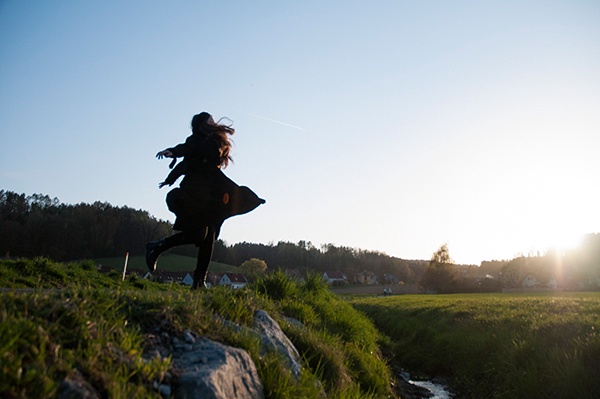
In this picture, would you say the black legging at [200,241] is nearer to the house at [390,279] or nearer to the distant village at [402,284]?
the distant village at [402,284]

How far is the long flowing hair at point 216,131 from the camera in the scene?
6676 mm

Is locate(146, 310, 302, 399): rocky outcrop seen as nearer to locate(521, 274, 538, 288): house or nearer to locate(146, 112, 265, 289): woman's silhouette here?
locate(146, 112, 265, 289): woman's silhouette

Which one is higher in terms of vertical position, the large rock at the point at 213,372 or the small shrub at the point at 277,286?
the small shrub at the point at 277,286

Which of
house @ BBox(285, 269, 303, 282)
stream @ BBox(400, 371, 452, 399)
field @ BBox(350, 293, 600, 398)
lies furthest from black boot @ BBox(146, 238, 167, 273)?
field @ BBox(350, 293, 600, 398)

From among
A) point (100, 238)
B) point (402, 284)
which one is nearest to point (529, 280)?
point (402, 284)

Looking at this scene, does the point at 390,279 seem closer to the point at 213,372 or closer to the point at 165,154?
the point at 165,154

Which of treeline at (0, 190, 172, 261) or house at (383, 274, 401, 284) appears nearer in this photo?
treeline at (0, 190, 172, 261)

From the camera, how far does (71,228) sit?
7331 cm

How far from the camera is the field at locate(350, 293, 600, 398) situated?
670 cm

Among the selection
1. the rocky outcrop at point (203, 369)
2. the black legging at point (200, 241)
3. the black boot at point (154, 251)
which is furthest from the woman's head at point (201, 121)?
the rocky outcrop at point (203, 369)

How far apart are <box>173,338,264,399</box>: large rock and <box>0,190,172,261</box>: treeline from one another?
188 feet

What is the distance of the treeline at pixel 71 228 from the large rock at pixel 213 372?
57.2 m

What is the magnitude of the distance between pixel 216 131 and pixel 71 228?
75247 mm

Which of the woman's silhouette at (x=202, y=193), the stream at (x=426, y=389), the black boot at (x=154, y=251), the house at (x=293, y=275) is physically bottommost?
the stream at (x=426, y=389)
